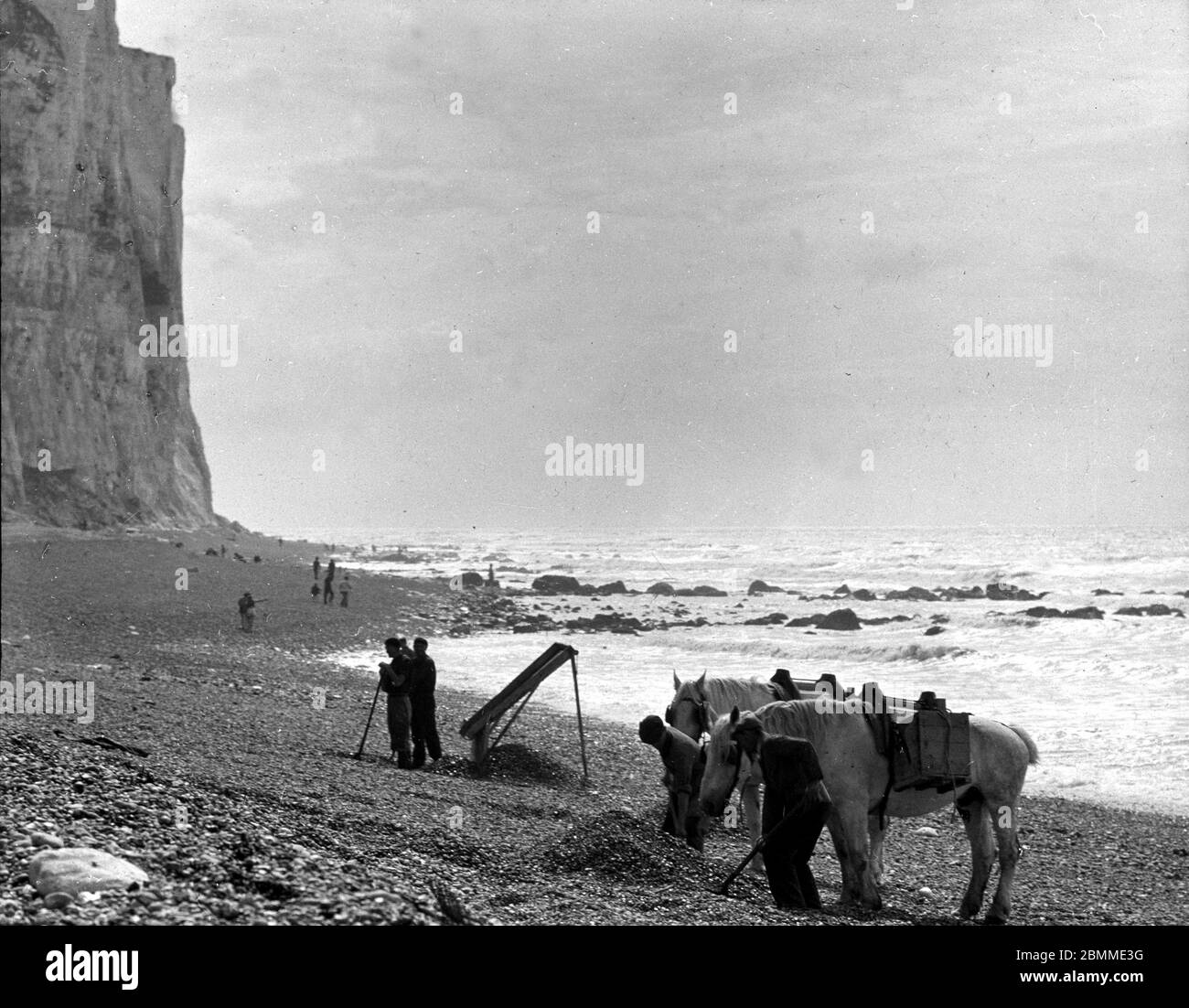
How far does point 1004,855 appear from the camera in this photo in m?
8.94

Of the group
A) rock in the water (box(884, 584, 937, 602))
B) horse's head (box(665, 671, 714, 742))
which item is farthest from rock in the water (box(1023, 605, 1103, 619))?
horse's head (box(665, 671, 714, 742))

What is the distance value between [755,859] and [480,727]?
203 inches

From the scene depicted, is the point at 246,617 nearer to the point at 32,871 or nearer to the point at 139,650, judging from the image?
the point at 139,650

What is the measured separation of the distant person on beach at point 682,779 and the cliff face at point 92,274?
2083 cm

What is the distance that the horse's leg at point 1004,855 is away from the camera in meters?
8.78

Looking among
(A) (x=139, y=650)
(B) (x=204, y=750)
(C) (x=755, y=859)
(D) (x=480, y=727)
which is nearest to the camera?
(C) (x=755, y=859)

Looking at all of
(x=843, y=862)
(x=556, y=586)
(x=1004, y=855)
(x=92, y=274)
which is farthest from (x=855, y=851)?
(x=92, y=274)

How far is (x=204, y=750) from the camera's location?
43.6 ft

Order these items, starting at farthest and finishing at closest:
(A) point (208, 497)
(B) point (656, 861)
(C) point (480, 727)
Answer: (A) point (208, 497) → (C) point (480, 727) → (B) point (656, 861)

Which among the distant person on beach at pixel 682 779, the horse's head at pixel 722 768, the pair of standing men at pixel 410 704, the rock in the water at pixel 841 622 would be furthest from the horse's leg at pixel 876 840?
the rock in the water at pixel 841 622

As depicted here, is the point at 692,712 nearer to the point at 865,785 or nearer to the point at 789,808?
the point at 865,785

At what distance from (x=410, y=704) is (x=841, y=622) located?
3412cm

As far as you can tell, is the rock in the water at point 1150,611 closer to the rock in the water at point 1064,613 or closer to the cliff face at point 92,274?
the rock in the water at point 1064,613
